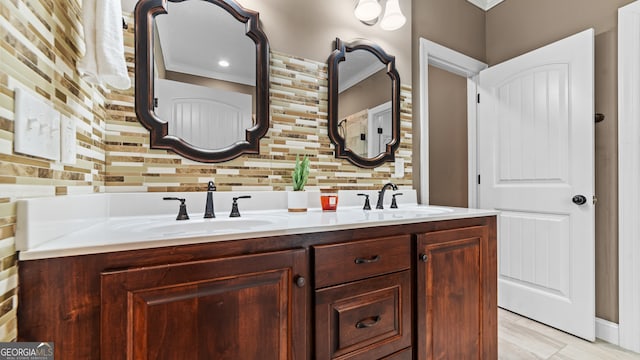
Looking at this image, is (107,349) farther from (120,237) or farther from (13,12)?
(13,12)

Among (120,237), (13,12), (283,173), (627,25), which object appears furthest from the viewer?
(627,25)

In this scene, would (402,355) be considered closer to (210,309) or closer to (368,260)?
(368,260)

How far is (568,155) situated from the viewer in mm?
1899

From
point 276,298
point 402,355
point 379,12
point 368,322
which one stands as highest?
point 379,12

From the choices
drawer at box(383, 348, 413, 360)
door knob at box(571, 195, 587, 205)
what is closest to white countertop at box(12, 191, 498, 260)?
drawer at box(383, 348, 413, 360)

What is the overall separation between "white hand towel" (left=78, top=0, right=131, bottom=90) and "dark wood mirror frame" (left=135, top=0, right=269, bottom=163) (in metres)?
0.37

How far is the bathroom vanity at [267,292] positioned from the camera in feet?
2.12

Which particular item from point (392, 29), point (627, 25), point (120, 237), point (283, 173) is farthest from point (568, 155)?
point (120, 237)

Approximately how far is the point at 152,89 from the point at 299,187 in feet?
2.61

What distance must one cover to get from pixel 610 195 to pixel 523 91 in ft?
2.92

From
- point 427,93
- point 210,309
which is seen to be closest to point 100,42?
point 210,309

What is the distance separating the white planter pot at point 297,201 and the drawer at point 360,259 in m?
0.47

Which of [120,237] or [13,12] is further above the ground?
[13,12]

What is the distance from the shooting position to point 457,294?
4.20 ft
